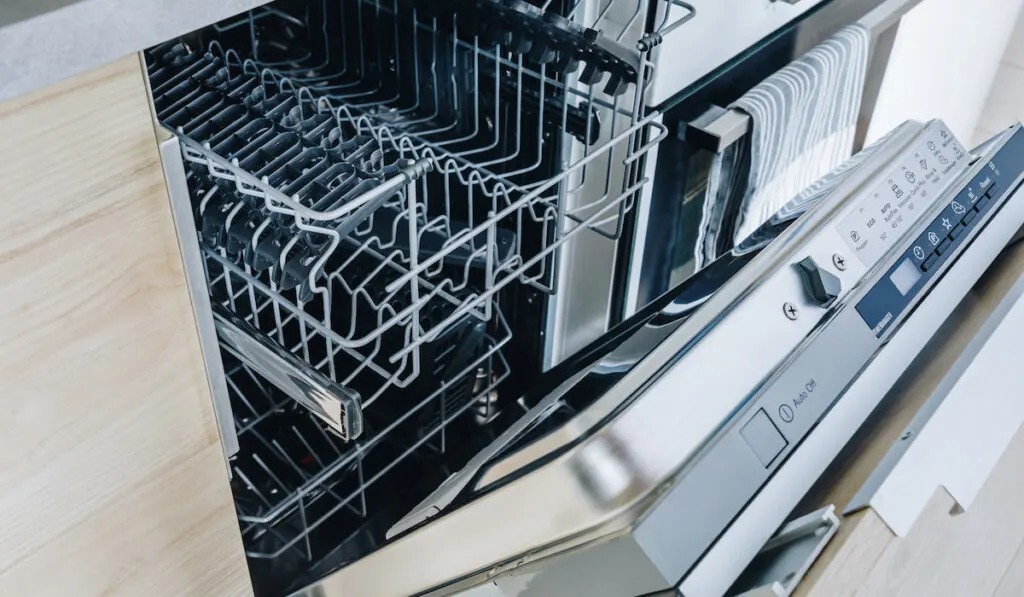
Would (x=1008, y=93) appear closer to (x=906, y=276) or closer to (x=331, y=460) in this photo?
(x=906, y=276)

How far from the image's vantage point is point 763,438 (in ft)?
1.80

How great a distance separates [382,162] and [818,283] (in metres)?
0.32

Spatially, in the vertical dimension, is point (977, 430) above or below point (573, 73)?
below

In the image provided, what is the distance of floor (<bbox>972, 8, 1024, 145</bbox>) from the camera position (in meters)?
1.74

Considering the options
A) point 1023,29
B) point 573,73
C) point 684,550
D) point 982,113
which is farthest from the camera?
point 982,113

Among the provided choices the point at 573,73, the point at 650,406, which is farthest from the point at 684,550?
the point at 573,73

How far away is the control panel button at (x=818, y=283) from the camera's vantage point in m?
0.61

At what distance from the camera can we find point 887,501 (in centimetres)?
50

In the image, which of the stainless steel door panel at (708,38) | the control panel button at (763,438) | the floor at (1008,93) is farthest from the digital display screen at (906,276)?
the floor at (1008,93)

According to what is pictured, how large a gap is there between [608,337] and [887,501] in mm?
244

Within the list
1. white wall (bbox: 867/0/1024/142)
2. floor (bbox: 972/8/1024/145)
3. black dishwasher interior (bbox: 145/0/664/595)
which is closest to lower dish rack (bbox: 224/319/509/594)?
black dishwasher interior (bbox: 145/0/664/595)

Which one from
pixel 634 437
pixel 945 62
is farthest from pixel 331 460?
pixel 945 62

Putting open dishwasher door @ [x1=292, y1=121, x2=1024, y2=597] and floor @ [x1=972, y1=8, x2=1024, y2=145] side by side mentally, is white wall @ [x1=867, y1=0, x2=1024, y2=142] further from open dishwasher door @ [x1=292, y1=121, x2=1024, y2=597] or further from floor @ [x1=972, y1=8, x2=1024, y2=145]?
open dishwasher door @ [x1=292, y1=121, x2=1024, y2=597]

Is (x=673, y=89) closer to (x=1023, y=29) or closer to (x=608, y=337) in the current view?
(x=608, y=337)
